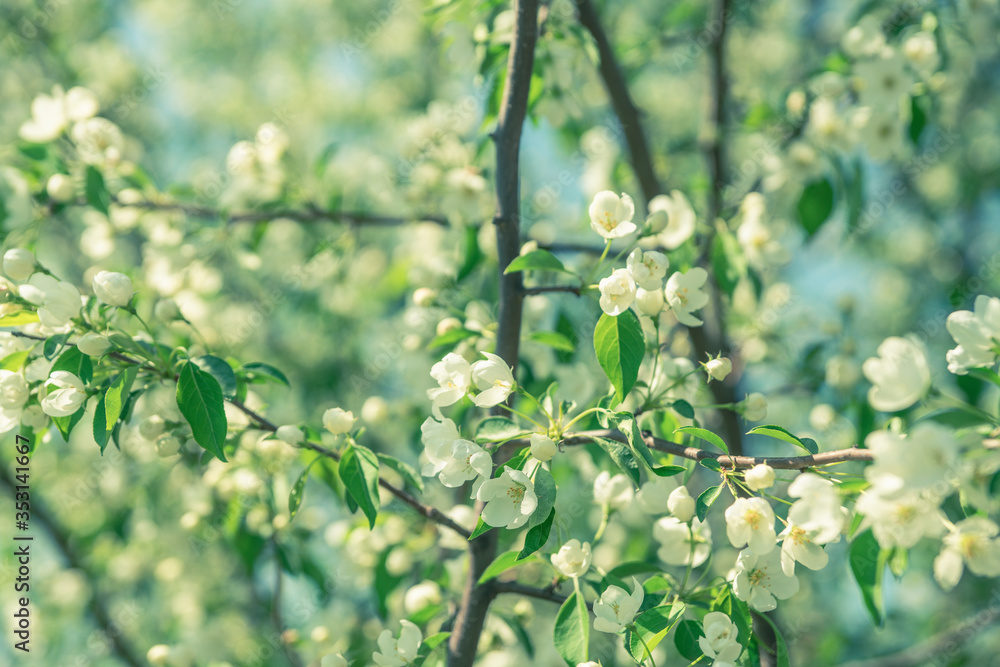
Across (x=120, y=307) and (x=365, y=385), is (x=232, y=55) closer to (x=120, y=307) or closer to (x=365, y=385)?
(x=365, y=385)

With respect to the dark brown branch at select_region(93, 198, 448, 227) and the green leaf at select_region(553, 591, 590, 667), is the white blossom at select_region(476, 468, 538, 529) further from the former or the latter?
the dark brown branch at select_region(93, 198, 448, 227)

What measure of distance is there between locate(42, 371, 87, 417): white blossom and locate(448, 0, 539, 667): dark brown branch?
3.18 ft

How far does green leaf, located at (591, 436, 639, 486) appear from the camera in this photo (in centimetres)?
140

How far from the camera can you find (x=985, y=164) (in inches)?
240

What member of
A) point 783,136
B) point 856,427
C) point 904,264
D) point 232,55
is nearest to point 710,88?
point 783,136

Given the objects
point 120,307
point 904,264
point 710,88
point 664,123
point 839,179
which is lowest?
point 904,264

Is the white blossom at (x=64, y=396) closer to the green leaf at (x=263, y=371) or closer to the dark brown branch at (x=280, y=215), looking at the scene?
the green leaf at (x=263, y=371)

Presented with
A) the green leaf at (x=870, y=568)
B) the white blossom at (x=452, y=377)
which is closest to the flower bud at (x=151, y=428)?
the white blossom at (x=452, y=377)

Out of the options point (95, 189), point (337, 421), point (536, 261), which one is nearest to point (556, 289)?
point (536, 261)

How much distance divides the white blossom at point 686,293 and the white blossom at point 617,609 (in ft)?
2.06

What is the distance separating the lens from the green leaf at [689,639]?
1.60 meters

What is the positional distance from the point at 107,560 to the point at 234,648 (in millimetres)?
943

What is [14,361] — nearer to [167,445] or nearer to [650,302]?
[167,445]

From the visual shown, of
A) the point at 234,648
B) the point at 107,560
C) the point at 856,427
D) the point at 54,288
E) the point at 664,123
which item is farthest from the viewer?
the point at 664,123
